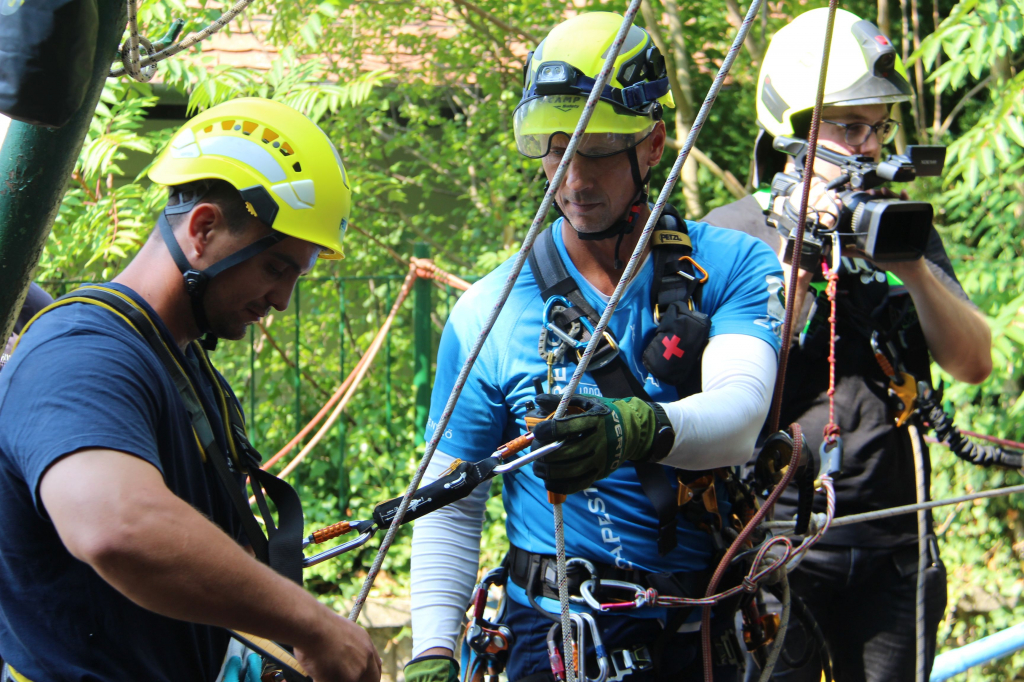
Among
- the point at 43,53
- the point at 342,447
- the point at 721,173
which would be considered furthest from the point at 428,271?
the point at 43,53

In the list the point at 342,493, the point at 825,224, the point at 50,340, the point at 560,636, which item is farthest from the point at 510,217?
the point at 50,340

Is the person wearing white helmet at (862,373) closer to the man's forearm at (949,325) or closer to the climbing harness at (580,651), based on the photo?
the man's forearm at (949,325)

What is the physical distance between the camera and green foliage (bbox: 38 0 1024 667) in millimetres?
4121

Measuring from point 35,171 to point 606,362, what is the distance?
3.64ft

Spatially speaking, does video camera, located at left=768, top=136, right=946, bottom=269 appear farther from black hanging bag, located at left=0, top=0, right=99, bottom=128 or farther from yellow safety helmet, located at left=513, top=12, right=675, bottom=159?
black hanging bag, located at left=0, top=0, right=99, bottom=128

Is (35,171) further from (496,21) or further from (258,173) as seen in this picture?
(496,21)

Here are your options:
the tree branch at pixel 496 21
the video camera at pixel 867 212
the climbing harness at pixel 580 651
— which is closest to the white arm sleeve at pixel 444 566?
the climbing harness at pixel 580 651

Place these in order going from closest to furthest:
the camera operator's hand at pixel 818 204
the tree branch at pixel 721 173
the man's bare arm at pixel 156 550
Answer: the man's bare arm at pixel 156 550 → the camera operator's hand at pixel 818 204 → the tree branch at pixel 721 173

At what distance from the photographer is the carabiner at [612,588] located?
1.67 metres

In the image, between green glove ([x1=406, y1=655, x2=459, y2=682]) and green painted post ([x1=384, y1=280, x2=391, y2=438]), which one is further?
green painted post ([x1=384, y1=280, x2=391, y2=438])

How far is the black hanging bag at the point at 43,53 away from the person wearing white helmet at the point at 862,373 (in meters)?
1.62

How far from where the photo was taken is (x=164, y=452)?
4.39 feet

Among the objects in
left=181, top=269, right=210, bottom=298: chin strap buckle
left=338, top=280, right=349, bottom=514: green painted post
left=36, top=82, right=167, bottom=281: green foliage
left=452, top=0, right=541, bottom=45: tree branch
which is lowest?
left=338, top=280, right=349, bottom=514: green painted post

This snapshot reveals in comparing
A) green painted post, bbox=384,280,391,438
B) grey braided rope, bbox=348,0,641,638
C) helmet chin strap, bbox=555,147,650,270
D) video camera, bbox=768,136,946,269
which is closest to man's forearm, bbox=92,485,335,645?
grey braided rope, bbox=348,0,641,638
